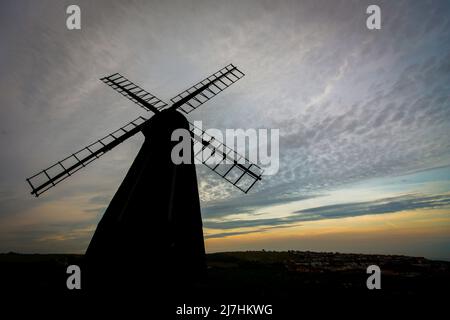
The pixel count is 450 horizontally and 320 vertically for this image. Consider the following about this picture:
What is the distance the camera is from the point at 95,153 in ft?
42.1

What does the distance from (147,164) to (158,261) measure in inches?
166

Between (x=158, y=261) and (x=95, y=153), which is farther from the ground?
(x=95, y=153)

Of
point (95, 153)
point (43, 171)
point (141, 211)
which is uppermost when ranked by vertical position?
point (95, 153)
